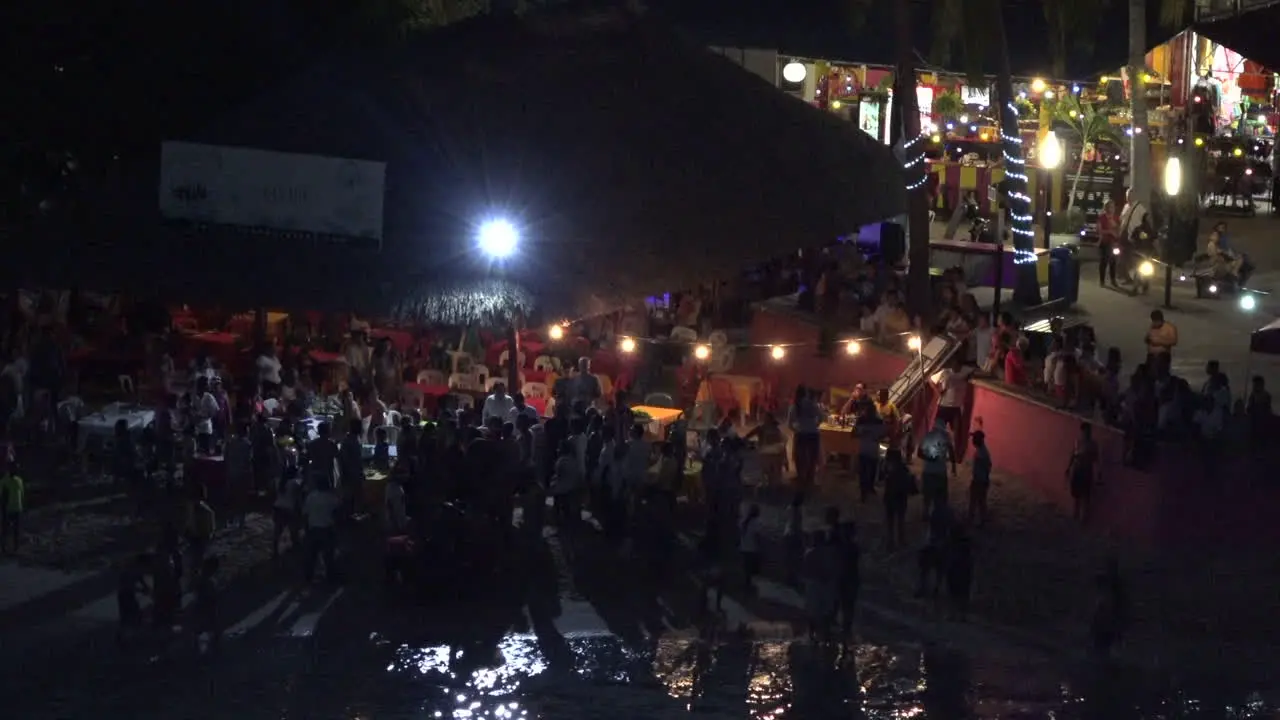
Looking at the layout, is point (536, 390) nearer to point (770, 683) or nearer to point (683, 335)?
point (683, 335)

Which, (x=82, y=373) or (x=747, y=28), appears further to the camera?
(x=747, y=28)

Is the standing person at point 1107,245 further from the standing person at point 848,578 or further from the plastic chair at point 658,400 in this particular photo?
the standing person at point 848,578

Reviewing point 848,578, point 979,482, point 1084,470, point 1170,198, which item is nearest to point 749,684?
point 848,578

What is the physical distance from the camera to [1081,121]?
4100 centimetres

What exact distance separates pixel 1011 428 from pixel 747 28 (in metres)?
20.1

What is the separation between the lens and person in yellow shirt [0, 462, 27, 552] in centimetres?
1806

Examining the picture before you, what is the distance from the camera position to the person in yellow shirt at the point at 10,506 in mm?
18062

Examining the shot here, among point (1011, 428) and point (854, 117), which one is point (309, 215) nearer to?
point (1011, 428)

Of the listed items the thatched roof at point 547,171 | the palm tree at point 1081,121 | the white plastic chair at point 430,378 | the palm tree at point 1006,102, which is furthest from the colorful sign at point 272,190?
the palm tree at point 1081,121

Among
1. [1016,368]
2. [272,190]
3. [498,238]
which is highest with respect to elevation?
[272,190]

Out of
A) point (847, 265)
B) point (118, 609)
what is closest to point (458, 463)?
point (118, 609)

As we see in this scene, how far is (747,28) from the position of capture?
40.4 meters

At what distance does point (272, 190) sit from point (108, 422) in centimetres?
341

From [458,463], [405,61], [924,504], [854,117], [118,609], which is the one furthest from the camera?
[854,117]
